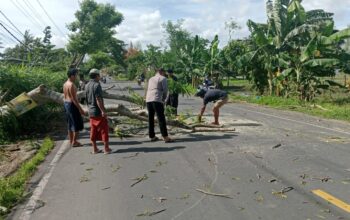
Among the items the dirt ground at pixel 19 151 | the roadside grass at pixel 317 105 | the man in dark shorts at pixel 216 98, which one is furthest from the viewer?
the roadside grass at pixel 317 105

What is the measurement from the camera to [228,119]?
15.6 metres

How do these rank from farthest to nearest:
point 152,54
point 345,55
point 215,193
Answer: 1. point 152,54
2. point 345,55
3. point 215,193

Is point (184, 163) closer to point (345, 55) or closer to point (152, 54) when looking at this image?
point (345, 55)

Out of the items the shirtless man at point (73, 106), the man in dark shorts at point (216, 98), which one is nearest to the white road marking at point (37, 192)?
the shirtless man at point (73, 106)

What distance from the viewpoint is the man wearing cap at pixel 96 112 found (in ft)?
30.6

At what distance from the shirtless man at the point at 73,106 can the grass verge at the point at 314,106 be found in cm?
1022

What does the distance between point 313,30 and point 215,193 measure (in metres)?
18.9

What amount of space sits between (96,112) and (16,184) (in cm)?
285

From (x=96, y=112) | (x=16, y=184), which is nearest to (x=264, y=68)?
(x=96, y=112)

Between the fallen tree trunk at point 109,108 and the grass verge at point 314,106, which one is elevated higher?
the fallen tree trunk at point 109,108

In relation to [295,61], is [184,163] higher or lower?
lower

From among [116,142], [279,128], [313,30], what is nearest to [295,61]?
[313,30]

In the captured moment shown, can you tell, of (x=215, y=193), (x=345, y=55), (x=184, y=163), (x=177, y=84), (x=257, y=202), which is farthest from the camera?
(x=345, y=55)

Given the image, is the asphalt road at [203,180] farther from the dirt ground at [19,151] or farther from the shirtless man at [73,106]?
the dirt ground at [19,151]
